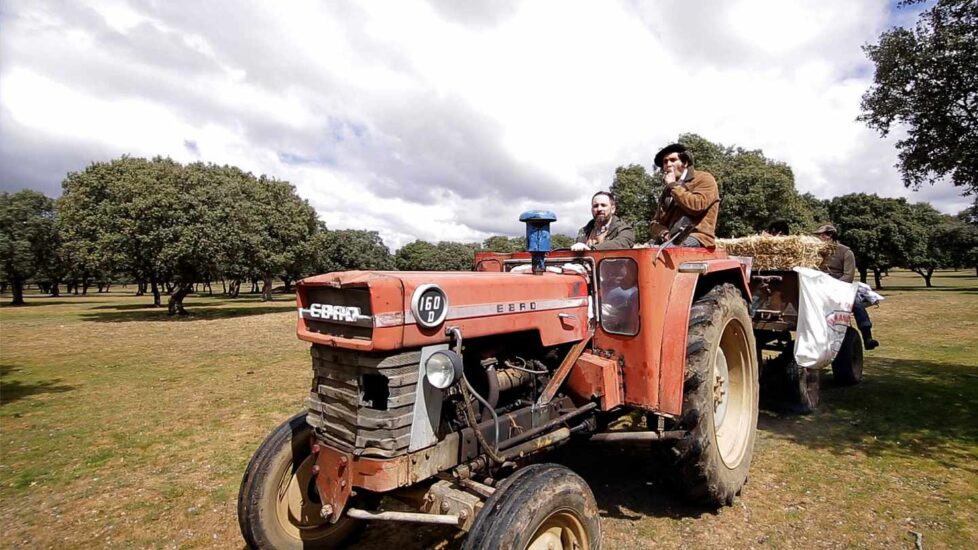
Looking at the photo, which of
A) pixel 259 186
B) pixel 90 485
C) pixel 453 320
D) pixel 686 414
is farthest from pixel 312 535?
pixel 259 186

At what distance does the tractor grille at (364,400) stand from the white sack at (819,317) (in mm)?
5099

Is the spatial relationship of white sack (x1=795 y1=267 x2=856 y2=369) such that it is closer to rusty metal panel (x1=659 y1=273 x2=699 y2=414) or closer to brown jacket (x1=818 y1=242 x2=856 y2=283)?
brown jacket (x1=818 y1=242 x2=856 y2=283)

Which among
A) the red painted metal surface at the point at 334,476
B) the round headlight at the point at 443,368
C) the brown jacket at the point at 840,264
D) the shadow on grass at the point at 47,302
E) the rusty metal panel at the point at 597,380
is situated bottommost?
the shadow on grass at the point at 47,302

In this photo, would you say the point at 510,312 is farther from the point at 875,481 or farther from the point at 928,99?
the point at 928,99

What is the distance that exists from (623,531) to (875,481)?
7.86 ft

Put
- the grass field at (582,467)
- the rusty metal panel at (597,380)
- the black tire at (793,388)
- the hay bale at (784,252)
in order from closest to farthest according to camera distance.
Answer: the rusty metal panel at (597,380) → the grass field at (582,467) → the black tire at (793,388) → the hay bale at (784,252)

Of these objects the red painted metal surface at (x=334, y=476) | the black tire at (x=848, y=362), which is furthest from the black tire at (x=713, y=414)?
the black tire at (x=848, y=362)

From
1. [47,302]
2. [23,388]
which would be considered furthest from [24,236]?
[23,388]

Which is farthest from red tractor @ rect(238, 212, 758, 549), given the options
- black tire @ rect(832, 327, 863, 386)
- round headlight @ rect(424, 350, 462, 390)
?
black tire @ rect(832, 327, 863, 386)

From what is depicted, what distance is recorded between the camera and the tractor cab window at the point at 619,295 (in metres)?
3.25

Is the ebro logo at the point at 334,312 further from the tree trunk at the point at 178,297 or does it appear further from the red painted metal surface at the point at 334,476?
the tree trunk at the point at 178,297

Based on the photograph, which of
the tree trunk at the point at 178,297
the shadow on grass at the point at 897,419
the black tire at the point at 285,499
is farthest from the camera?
the tree trunk at the point at 178,297

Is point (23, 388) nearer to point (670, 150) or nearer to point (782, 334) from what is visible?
point (670, 150)

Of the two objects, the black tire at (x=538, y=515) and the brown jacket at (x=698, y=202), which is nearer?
the black tire at (x=538, y=515)
